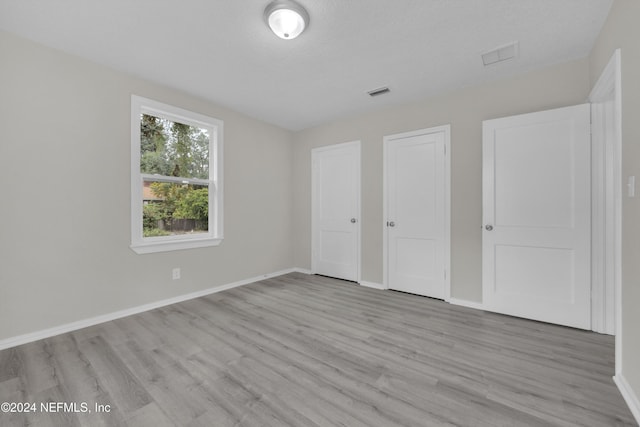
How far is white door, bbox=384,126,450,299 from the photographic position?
11.1ft

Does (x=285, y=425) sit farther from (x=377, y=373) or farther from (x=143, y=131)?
(x=143, y=131)

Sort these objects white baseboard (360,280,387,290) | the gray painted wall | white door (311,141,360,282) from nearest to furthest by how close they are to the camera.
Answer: the gray painted wall < white baseboard (360,280,387,290) < white door (311,141,360,282)

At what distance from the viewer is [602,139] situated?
2432 mm

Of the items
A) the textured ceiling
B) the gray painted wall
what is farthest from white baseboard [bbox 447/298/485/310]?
the textured ceiling

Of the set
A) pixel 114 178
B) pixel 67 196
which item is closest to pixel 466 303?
pixel 114 178

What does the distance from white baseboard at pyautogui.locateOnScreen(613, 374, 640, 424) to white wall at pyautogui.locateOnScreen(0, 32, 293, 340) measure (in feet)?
13.0

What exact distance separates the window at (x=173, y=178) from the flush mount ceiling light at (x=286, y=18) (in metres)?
1.90

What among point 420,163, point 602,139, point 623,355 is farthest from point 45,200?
point 602,139

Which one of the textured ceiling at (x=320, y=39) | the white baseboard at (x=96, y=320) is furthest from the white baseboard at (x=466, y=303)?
the white baseboard at (x=96, y=320)

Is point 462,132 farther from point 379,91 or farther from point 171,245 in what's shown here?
point 171,245

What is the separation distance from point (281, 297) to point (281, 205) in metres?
1.81

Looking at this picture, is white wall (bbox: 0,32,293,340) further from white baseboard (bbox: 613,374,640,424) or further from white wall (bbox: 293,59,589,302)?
white baseboard (bbox: 613,374,640,424)

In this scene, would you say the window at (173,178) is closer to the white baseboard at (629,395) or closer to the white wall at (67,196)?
the white wall at (67,196)

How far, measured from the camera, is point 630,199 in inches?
62.9
